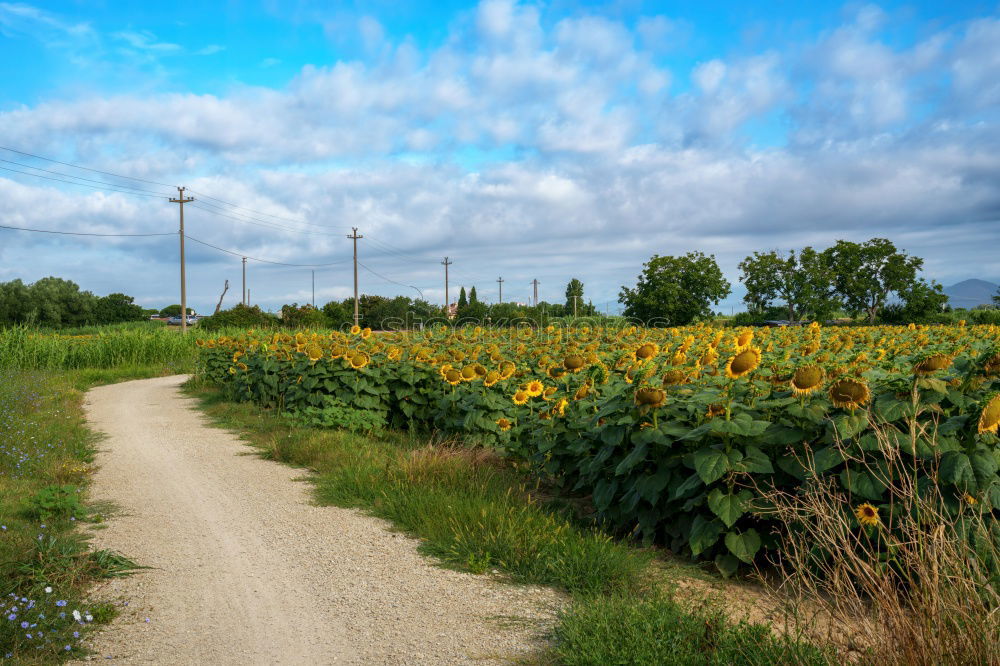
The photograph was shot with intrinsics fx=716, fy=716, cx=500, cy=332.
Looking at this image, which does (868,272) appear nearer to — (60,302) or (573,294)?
(573,294)

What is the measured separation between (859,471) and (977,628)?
1.39m

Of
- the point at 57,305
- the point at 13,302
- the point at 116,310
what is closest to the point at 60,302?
the point at 57,305

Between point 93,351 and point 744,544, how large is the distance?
1864 cm

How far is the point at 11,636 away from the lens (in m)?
3.11

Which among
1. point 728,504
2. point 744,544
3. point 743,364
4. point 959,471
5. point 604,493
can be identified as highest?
point 743,364

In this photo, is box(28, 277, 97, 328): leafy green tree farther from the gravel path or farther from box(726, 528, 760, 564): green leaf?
box(726, 528, 760, 564): green leaf

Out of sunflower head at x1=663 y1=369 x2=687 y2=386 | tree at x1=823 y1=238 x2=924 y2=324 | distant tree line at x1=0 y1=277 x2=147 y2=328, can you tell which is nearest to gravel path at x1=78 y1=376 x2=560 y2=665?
sunflower head at x1=663 y1=369 x2=687 y2=386

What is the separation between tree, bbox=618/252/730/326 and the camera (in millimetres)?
37000

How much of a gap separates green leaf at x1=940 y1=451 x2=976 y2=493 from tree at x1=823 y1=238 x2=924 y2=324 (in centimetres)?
3979

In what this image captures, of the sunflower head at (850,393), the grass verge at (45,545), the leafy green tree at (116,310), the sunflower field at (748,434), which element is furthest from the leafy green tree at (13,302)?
the sunflower head at (850,393)

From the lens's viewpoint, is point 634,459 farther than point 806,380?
Yes

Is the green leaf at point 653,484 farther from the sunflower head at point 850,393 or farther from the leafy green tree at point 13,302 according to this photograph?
the leafy green tree at point 13,302

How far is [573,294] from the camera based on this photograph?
47875mm

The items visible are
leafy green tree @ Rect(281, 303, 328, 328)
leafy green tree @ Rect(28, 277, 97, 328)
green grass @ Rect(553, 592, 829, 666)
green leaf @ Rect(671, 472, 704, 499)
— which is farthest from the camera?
leafy green tree @ Rect(28, 277, 97, 328)
